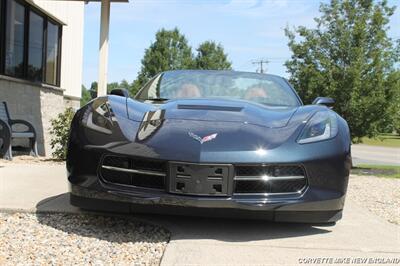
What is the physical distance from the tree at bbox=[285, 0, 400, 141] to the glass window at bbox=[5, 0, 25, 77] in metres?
6.86

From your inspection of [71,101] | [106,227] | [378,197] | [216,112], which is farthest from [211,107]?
[71,101]

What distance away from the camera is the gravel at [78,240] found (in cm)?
284

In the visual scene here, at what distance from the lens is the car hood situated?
11.3 feet

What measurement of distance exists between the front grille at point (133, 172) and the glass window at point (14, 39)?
A: 792 centimetres

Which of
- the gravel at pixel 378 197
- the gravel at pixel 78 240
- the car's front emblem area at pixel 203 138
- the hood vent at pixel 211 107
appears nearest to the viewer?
the gravel at pixel 78 240

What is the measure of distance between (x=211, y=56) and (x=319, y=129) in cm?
3313

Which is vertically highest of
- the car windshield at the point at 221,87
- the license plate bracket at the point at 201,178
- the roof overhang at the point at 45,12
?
the roof overhang at the point at 45,12

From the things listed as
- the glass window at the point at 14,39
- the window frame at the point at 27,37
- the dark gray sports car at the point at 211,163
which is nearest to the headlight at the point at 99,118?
the dark gray sports car at the point at 211,163

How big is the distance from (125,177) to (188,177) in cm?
42

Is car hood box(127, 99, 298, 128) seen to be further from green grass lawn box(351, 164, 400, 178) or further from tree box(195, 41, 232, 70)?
tree box(195, 41, 232, 70)

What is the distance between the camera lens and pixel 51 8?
12.8m

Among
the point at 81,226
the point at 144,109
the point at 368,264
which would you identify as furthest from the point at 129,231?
the point at 368,264

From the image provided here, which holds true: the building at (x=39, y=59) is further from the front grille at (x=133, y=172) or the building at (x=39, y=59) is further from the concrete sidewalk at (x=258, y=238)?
the front grille at (x=133, y=172)

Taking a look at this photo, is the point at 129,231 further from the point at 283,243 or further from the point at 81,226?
the point at 283,243
